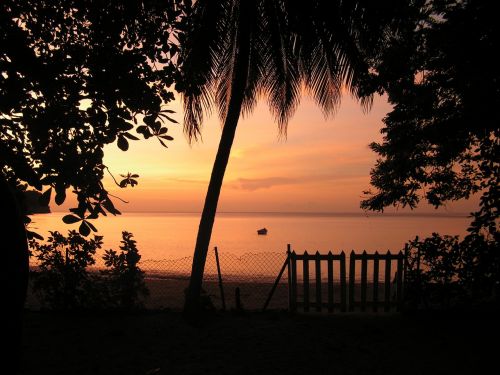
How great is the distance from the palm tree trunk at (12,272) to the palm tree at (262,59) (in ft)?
22.7

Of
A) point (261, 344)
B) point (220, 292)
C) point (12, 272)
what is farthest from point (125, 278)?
point (12, 272)

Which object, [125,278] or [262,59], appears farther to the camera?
[262,59]

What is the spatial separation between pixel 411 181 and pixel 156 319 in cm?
735

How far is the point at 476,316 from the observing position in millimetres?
8820

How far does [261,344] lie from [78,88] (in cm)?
544

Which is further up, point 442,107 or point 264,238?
point 442,107

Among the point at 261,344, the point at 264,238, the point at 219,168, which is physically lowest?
the point at 264,238

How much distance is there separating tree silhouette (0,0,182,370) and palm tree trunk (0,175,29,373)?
1622 mm

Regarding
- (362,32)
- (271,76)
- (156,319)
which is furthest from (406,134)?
(156,319)

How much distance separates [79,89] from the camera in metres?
4.51

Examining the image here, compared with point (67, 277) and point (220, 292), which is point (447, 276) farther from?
point (67, 277)

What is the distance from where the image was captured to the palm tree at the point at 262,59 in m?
9.32

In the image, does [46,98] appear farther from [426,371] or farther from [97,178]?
[426,371]

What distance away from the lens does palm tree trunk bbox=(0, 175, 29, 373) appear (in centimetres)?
163
